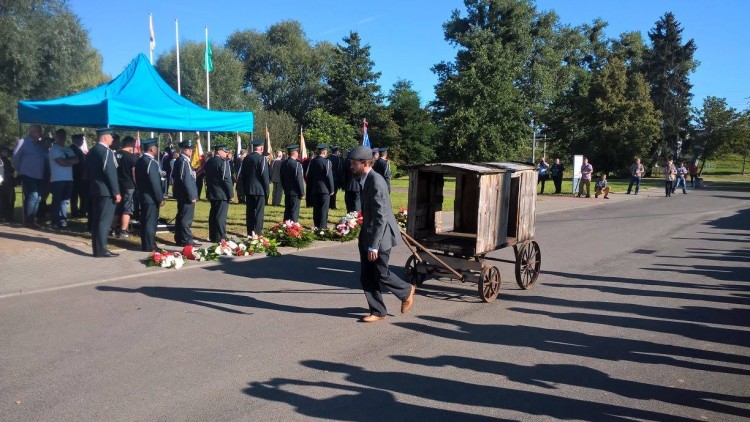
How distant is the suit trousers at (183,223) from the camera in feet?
37.4

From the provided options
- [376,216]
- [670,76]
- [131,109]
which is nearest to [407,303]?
[376,216]

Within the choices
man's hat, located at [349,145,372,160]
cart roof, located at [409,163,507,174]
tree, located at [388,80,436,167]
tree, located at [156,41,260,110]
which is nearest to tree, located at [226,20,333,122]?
tree, located at [156,41,260,110]

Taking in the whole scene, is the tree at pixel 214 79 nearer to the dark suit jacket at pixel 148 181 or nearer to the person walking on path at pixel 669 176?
the person walking on path at pixel 669 176

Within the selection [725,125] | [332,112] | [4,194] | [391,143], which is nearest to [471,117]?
[391,143]

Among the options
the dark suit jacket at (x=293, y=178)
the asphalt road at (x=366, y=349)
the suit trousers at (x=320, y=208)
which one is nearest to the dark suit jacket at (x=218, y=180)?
the dark suit jacket at (x=293, y=178)

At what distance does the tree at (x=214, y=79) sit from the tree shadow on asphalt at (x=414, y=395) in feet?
167

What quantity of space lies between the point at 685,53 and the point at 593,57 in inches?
365

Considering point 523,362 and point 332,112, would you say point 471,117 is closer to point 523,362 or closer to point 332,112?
point 332,112

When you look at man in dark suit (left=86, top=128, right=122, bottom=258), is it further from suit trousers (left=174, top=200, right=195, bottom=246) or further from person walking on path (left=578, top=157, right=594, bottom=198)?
person walking on path (left=578, top=157, right=594, bottom=198)

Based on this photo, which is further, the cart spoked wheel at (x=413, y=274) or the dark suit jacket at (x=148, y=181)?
the dark suit jacket at (x=148, y=181)

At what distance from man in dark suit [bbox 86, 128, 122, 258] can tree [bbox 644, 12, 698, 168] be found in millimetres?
58168

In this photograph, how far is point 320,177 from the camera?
13.7 meters

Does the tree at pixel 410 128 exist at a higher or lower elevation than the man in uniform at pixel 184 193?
higher

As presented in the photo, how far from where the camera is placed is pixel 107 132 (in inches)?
416
